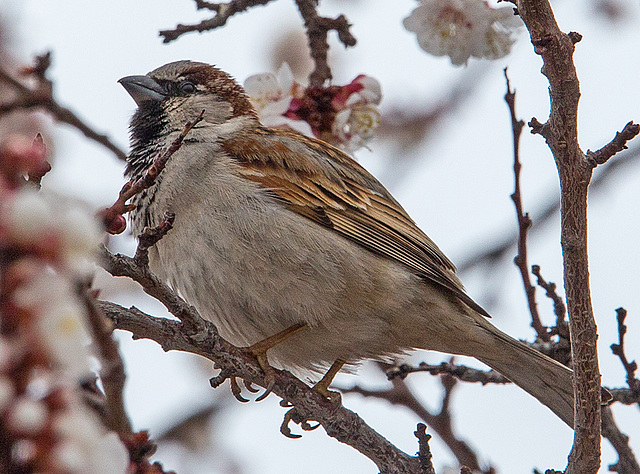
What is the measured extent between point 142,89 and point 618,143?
2.57 meters

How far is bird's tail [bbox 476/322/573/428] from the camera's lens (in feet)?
11.2

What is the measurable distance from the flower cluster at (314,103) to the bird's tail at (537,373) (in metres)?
1.11

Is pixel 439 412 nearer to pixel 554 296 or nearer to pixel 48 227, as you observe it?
pixel 554 296

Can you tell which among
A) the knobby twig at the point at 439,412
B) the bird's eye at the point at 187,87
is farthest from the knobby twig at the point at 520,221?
the bird's eye at the point at 187,87

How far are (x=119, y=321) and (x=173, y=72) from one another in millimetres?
2083

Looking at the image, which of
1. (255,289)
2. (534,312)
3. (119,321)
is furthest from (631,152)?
(119,321)

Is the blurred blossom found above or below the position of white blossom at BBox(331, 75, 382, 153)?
below

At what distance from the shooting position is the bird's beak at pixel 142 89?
4117mm

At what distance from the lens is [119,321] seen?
2.49m

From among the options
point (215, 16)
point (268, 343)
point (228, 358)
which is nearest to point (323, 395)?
point (268, 343)

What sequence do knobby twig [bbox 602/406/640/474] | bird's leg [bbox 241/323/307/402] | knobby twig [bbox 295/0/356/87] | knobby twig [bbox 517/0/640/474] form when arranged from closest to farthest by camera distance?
knobby twig [bbox 517/0/640/474], knobby twig [bbox 602/406/640/474], bird's leg [bbox 241/323/307/402], knobby twig [bbox 295/0/356/87]

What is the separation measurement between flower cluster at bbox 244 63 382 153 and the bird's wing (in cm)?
13

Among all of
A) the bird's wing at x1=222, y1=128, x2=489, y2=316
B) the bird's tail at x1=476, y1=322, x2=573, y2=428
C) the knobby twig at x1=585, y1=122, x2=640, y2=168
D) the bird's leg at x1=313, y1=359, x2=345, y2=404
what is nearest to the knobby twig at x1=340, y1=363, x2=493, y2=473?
the bird's leg at x1=313, y1=359, x2=345, y2=404

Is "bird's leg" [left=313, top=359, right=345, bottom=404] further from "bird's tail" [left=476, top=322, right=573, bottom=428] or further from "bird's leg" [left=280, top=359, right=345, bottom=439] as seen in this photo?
"bird's tail" [left=476, top=322, right=573, bottom=428]
